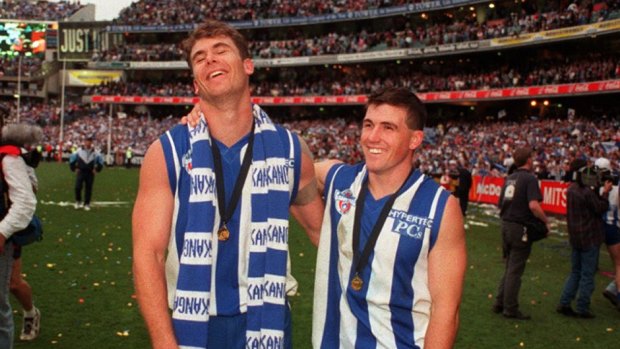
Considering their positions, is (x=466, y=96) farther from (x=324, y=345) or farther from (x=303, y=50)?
(x=324, y=345)

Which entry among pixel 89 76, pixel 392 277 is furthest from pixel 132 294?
pixel 89 76

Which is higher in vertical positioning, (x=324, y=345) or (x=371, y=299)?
A: (x=371, y=299)

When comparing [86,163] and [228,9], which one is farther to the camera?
[228,9]

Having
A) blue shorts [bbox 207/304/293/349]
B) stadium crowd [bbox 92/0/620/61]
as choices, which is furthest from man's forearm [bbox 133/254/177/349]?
stadium crowd [bbox 92/0/620/61]

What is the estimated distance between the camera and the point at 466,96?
4450 centimetres

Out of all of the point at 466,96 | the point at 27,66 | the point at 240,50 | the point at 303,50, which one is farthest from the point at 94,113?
the point at 240,50

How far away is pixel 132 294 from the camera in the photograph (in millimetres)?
8977

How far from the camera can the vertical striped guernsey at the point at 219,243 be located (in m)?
2.90

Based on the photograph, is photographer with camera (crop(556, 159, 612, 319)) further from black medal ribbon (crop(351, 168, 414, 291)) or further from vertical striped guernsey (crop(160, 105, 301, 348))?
vertical striped guernsey (crop(160, 105, 301, 348))

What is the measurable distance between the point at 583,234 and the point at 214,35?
23.4ft

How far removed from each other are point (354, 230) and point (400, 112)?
2.06ft

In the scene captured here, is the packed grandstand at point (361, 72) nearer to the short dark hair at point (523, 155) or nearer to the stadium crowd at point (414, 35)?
the stadium crowd at point (414, 35)

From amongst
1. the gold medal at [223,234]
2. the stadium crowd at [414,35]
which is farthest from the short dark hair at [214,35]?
the stadium crowd at [414,35]

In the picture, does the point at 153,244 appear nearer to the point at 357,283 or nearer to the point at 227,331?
the point at 227,331
